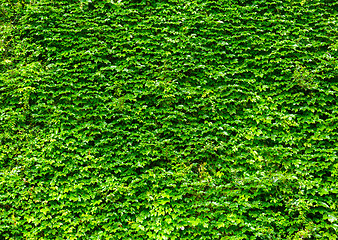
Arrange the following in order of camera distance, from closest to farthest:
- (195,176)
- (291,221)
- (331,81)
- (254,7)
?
(291,221), (195,176), (331,81), (254,7)

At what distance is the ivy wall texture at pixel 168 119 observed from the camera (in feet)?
11.8

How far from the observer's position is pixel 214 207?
3.61 metres

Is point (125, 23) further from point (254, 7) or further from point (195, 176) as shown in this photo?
point (195, 176)

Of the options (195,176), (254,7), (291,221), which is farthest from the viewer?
(254,7)

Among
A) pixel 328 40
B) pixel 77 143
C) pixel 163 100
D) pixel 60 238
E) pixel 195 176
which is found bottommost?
pixel 60 238

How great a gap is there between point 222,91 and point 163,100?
48.0 inches

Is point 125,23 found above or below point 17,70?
above

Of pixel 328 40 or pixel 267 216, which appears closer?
pixel 267 216

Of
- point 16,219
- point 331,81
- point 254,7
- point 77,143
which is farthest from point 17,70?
point 331,81

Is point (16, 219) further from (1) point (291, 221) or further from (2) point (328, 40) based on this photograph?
(2) point (328, 40)

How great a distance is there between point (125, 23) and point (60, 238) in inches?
171

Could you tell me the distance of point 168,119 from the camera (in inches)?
164

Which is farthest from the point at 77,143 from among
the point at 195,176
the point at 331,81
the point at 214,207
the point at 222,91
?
the point at 331,81

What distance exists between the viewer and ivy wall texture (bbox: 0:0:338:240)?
3600 mm
